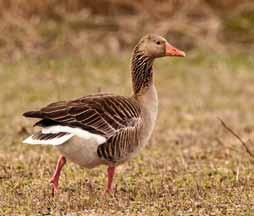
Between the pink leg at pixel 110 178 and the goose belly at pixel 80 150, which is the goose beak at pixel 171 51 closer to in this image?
the pink leg at pixel 110 178

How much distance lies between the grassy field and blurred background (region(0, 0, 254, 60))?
0.65 meters

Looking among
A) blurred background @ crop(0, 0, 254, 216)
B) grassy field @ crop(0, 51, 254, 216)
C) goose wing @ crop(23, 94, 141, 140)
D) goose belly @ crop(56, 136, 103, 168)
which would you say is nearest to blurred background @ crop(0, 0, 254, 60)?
blurred background @ crop(0, 0, 254, 216)

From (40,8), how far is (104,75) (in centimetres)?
308

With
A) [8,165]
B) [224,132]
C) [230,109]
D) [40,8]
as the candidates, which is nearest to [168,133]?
[224,132]

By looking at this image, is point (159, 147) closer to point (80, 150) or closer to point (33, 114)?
point (80, 150)

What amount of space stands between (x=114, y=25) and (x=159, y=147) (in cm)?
758

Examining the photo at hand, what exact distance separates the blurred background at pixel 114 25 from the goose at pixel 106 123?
824cm

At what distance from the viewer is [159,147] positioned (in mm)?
10297

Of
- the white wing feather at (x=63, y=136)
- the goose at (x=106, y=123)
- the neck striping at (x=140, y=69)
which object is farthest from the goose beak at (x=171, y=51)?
the white wing feather at (x=63, y=136)

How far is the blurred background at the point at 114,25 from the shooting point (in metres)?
16.7

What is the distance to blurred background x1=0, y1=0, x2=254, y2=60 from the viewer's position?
16703 mm

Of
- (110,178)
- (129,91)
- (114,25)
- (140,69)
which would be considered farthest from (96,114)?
(114,25)

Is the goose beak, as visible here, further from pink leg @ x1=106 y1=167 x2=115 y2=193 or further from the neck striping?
pink leg @ x1=106 y1=167 x2=115 y2=193

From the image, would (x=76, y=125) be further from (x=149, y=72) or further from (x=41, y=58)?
(x=41, y=58)
